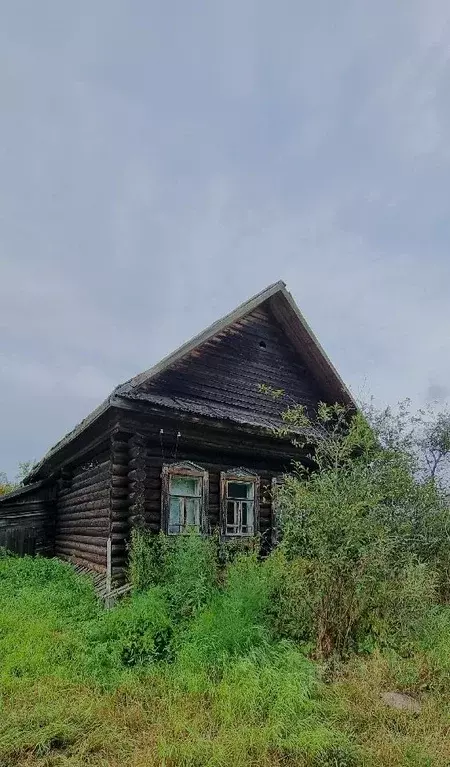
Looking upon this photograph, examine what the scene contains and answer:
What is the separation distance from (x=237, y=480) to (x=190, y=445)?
1.54m

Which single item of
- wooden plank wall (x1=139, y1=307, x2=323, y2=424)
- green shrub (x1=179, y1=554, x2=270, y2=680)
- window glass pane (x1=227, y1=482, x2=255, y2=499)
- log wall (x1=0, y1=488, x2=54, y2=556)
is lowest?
green shrub (x1=179, y1=554, x2=270, y2=680)

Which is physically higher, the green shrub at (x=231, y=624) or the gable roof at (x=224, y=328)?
the gable roof at (x=224, y=328)

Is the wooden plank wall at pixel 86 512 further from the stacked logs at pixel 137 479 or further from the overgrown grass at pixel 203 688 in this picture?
the overgrown grass at pixel 203 688

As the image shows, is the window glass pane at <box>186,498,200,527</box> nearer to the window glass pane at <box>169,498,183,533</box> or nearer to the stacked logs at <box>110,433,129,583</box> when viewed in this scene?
the window glass pane at <box>169,498,183,533</box>

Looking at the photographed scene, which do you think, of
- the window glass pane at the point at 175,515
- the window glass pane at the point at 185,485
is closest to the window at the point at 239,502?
the window glass pane at the point at 185,485

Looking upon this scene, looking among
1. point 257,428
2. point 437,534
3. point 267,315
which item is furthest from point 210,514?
point 267,315

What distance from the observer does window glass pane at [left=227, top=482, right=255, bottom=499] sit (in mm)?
11992

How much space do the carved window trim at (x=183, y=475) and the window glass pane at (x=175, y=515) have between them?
4.2 inches

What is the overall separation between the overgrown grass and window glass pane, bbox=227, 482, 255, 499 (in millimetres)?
3554

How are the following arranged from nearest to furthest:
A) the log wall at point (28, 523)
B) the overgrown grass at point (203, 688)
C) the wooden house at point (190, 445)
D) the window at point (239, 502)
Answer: the overgrown grass at point (203, 688) < the wooden house at point (190, 445) < the window at point (239, 502) < the log wall at point (28, 523)

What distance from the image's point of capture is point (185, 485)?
11.3 meters

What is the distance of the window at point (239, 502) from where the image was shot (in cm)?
1169

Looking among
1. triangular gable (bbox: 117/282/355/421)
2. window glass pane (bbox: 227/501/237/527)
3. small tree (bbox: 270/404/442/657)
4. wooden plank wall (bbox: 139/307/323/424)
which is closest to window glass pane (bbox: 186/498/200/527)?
window glass pane (bbox: 227/501/237/527)

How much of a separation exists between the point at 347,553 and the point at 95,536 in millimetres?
6905
